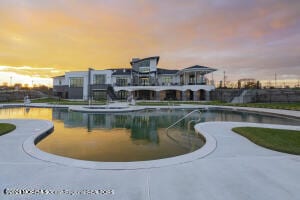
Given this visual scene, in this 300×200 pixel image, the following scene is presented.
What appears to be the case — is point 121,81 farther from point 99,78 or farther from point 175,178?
point 175,178

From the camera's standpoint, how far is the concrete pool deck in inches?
121

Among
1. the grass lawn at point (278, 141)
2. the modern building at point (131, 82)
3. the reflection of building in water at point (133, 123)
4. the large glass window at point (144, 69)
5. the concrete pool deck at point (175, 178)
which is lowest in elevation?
the reflection of building in water at point (133, 123)

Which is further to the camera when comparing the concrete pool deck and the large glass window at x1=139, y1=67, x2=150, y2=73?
the large glass window at x1=139, y1=67, x2=150, y2=73

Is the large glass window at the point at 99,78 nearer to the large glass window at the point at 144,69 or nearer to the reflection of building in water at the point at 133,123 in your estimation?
the large glass window at the point at 144,69

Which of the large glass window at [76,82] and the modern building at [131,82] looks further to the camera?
the large glass window at [76,82]

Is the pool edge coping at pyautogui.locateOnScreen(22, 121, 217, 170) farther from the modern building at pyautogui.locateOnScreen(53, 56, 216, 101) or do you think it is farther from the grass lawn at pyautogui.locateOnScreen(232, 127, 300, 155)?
the modern building at pyautogui.locateOnScreen(53, 56, 216, 101)

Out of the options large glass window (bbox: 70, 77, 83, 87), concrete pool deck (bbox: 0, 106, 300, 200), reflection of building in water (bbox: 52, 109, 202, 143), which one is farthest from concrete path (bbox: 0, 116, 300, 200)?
large glass window (bbox: 70, 77, 83, 87)

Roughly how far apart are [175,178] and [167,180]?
201 millimetres

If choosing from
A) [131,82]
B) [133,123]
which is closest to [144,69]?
[131,82]

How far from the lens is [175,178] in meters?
3.70

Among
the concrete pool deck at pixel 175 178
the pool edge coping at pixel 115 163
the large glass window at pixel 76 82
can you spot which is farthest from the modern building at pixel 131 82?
the concrete pool deck at pixel 175 178

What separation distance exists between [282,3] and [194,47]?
57.1 feet

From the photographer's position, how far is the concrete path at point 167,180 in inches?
121

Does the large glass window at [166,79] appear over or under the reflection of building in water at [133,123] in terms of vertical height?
over
